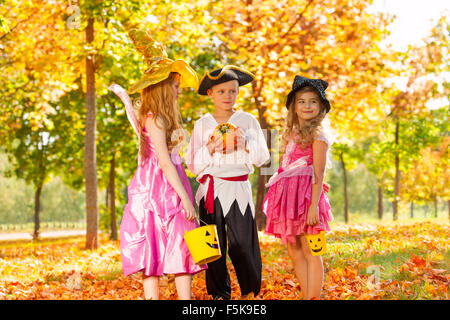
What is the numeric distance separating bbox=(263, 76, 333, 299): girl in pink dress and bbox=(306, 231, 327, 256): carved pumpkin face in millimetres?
45

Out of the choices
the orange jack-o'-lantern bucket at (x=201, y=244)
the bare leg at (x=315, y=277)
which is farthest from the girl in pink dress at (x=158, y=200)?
the bare leg at (x=315, y=277)

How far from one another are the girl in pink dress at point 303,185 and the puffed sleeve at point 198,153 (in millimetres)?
673

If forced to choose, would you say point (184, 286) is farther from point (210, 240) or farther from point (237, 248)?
point (237, 248)

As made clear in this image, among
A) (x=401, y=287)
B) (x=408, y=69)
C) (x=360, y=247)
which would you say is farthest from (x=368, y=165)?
(x=401, y=287)

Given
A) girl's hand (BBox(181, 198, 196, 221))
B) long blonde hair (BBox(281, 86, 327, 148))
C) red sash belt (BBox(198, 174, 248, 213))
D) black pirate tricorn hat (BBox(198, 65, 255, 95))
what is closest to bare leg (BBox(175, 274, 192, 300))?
girl's hand (BBox(181, 198, 196, 221))

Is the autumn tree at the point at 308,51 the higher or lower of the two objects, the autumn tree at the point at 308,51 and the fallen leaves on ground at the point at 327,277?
the higher

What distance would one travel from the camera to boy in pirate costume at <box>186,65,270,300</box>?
3986 millimetres

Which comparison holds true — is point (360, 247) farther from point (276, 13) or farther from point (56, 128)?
point (56, 128)

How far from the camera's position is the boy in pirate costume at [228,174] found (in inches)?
157

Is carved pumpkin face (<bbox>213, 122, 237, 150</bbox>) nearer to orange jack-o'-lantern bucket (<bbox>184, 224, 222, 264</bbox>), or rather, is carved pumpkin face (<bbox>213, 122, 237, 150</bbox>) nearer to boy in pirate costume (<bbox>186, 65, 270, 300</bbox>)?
boy in pirate costume (<bbox>186, 65, 270, 300</bbox>)

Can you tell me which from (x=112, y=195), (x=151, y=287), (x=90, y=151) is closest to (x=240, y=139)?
(x=151, y=287)

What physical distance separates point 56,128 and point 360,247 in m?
12.4

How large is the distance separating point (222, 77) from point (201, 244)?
4.97 feet

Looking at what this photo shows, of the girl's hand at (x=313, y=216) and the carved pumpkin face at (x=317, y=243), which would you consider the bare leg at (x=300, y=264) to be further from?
the girl's hand at (x=313, y=216)
